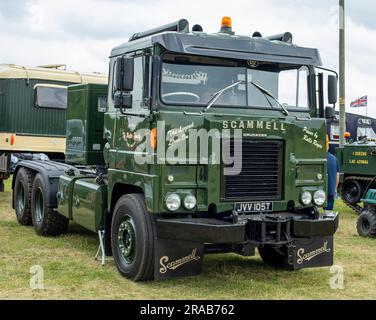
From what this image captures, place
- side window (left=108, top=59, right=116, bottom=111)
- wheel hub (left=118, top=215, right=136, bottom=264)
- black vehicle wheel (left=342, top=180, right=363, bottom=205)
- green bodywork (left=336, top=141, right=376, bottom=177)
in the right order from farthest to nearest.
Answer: black vehicle wheel (left=342, top=180, right=363, bottom=205) → green bodywork (left=336, top=141, right=376, bottom=177) → side window (left=108, top=59, right=116, bottom=111) → wheel hub (left=118, top=215, right=136, bottom=264)

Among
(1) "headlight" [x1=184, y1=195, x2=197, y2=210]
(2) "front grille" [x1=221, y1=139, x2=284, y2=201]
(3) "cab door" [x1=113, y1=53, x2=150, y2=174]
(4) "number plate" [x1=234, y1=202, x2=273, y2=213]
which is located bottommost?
(4) "number plate" [x1=234, y1=202, x2=273, y2=213]

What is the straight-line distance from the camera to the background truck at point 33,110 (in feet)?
44.6

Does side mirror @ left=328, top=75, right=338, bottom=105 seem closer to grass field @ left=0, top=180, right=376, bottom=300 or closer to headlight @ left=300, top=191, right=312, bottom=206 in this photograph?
headlight @ left=300, top=191, right=312, bottom=206

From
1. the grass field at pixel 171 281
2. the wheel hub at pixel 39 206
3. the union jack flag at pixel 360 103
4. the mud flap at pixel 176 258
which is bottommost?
the grass field at pixel 171 281

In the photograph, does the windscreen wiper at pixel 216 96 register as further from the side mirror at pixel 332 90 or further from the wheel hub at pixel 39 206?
the wheel hub at pixel 39 206

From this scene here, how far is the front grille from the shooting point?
6.55 metres

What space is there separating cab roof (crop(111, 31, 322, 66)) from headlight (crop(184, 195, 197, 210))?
1.51m

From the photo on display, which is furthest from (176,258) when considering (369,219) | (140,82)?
(369,219)

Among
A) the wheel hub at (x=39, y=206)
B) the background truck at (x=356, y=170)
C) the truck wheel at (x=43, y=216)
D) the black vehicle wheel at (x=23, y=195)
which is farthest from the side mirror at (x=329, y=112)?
the background truck at (x=356, y=170)

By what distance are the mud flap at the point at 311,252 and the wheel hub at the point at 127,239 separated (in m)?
1.72

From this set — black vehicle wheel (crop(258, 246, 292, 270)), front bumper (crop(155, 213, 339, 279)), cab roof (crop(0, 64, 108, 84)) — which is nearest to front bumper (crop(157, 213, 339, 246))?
front bumper (crop(155, 213, 339, 279))

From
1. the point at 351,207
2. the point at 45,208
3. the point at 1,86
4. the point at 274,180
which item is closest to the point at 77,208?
the point at 45,208

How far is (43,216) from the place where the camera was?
972cm

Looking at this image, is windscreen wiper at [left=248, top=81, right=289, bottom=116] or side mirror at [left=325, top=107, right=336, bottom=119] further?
side mirror at [left=325, top=107, right=336, bottom=119]
